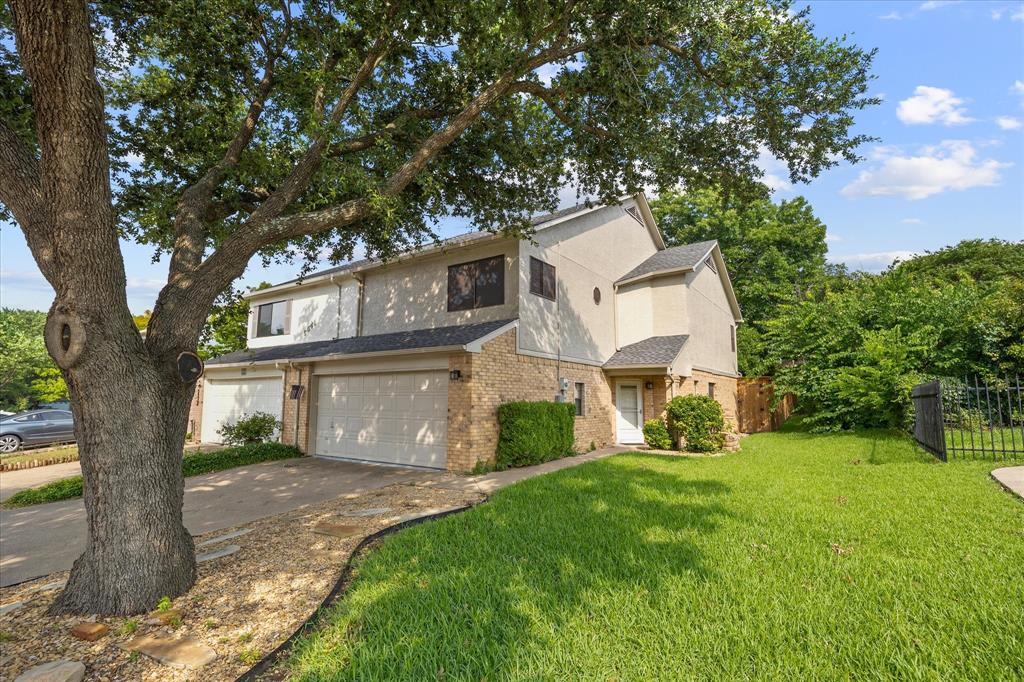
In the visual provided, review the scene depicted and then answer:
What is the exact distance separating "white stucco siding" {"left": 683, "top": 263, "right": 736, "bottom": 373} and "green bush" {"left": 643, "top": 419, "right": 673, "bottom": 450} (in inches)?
92.9

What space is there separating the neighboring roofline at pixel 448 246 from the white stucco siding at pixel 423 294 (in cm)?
24

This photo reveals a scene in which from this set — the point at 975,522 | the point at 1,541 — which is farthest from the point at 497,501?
the point at 1,541

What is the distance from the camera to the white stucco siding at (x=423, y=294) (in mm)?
11875

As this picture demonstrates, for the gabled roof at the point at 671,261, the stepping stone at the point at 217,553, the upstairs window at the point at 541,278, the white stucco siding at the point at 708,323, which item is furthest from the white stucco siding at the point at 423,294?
the stepping stone at the point at 217,553

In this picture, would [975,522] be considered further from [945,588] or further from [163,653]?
[163,653]

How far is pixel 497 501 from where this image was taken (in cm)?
682

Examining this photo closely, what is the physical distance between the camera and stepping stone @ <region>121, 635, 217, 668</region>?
3.05 metres

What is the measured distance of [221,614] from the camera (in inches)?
146

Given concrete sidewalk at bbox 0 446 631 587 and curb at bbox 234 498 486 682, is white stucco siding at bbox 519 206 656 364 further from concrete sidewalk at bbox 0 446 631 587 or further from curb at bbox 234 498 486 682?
curb at bbox 234 498 486 682

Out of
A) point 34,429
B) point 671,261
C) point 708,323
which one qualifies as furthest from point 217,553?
point 34,429

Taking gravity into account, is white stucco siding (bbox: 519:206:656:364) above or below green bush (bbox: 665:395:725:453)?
above

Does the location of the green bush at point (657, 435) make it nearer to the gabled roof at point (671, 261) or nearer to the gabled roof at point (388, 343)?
the gabled roof at point (671, 261)

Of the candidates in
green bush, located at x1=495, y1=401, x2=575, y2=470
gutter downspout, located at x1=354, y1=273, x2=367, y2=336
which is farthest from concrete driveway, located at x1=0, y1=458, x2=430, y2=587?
gutter downspout, located at x1=354, y1=273, x2=367, y2=336

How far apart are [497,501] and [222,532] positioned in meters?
3.65
